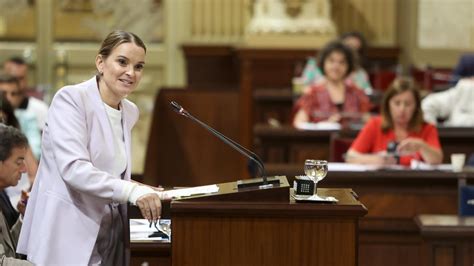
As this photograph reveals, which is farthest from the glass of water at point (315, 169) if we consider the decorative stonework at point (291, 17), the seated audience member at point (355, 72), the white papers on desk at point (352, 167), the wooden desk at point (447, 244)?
the decorative stonework at point (291, 17)

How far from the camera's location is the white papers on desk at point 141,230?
4441 millimetres

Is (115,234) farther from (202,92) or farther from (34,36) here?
(34,36)

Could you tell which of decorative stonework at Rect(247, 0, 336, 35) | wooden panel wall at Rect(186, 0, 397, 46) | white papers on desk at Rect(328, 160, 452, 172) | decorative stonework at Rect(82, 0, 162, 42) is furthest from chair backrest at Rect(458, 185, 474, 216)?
decorative stonework at Rect(82, 0, 162, 42)

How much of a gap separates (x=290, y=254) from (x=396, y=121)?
3474 mm

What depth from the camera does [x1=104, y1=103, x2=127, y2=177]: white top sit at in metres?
4.23

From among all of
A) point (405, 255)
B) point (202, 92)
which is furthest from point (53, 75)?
point (405, 255)

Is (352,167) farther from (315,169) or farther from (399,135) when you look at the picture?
(315,169)

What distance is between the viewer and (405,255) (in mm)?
6352

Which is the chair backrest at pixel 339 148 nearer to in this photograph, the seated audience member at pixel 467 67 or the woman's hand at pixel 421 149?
the woman's hand at pixel 421 149

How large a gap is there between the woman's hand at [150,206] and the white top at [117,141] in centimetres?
29

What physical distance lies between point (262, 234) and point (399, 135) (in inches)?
138

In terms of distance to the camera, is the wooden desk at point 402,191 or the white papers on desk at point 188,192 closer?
the white papers on desk at point 188,192

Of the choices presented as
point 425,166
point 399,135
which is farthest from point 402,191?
point 399,135

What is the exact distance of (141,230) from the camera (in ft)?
15.1
